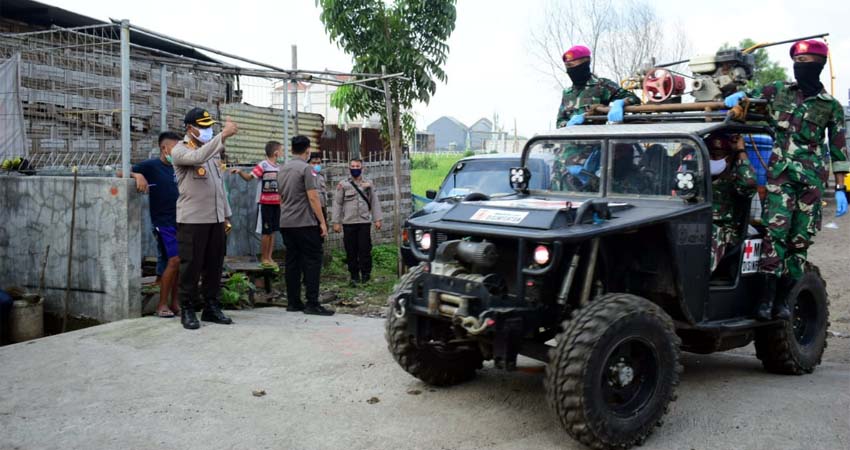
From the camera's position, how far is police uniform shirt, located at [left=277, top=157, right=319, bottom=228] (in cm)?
837

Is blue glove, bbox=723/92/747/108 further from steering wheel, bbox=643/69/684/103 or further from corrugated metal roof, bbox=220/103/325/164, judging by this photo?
corrugated metal roof, bbox=220/103/325/164

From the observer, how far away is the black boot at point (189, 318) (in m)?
7.23

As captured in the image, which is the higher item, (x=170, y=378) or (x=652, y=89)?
(x=652, y=89)

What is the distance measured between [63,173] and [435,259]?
245 inches

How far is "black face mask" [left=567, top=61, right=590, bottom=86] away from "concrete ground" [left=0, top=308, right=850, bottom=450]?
270 cm

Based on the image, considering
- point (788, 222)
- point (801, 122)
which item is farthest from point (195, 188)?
point (801, 122)

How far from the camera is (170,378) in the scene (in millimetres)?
5836

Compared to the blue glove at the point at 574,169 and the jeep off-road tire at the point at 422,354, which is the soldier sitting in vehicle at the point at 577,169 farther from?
the jeep off-road tire at the point at 422,354

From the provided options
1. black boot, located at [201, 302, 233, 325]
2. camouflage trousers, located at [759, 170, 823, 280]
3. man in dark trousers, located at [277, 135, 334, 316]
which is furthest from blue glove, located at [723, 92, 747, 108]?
black boot, located at [201, 302, 233, 325]

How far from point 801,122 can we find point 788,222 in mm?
817

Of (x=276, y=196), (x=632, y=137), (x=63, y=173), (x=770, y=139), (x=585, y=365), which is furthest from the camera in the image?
(x=276, y=196)

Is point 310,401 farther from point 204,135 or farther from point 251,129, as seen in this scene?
point 251,129

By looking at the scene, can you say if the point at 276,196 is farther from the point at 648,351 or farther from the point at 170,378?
the point at 648,351

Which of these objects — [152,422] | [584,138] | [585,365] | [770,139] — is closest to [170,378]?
[152,422]
